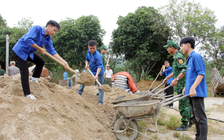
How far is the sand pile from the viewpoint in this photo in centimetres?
217

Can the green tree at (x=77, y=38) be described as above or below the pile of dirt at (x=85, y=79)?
above

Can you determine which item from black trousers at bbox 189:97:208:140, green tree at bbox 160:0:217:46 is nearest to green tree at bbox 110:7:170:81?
green tree at bbox 160:0:217:46

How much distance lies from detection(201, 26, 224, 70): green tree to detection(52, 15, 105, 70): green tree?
10.7m

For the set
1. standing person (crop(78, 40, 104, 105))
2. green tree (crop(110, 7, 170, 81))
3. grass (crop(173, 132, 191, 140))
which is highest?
green tree (crop(110, 7, 170, 81))

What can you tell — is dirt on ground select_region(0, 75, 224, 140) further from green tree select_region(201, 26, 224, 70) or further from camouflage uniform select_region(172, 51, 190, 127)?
green tree select_region(201, 26, 224, 70)

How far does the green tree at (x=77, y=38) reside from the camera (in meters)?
17.8

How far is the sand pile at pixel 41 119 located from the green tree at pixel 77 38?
14539mm

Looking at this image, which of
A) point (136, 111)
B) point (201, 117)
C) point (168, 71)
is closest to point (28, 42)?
point (136, 111)

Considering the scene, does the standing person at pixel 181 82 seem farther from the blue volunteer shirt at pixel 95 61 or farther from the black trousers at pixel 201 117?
the blue volunteer shirt at pixel 95 61

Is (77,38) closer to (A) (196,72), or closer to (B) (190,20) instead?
(B) (190,20)

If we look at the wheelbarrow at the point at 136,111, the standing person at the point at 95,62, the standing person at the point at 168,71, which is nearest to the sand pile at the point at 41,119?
the wheelbarrow at the point at 136,111

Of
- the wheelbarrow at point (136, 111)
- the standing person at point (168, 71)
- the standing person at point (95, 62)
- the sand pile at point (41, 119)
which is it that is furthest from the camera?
the standing person at point (168, 71)

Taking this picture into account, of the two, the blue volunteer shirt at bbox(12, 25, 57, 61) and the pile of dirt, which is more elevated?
the blue volunteer shirt at bbox(12, 25, 57, 61)

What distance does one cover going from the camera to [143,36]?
16656 millimetres
